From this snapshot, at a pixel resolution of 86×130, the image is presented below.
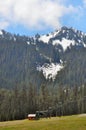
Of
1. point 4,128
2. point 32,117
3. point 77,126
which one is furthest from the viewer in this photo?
point 32,117

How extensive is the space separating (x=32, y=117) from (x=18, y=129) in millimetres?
44046

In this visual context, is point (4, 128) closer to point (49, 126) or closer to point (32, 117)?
point (49, 126)

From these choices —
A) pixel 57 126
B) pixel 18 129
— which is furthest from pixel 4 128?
pixel 57 126

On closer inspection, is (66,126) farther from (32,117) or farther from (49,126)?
(32,117)

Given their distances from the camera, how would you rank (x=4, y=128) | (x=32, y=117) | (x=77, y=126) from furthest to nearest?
(x=32, y=117) < (x=4, y=128) < (x=77, y=126)

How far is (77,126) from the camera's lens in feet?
243

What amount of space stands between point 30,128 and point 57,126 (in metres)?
5.24

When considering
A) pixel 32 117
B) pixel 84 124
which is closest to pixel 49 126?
pixel 84 124

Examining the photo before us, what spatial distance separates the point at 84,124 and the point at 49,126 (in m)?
6.84

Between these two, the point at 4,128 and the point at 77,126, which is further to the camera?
the point at 4,128

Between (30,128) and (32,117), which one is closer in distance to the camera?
(30,128)

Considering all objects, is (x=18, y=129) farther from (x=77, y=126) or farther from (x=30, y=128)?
(x=77, y=126)

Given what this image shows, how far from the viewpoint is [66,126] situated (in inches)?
2948

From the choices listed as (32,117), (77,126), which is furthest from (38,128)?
(32,117)
